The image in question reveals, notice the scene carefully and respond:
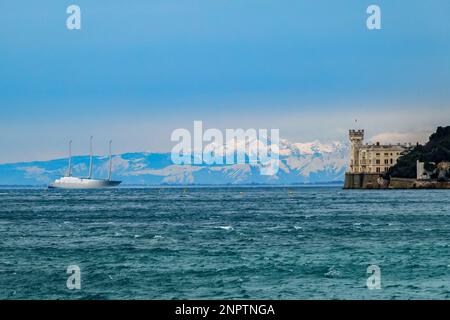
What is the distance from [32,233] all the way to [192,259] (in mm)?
28276

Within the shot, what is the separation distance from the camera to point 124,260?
51.1 meters

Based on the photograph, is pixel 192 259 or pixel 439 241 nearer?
pixel 192 259

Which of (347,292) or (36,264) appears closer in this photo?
(347,292)

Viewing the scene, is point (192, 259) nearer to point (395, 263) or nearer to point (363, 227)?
point (395, 263)

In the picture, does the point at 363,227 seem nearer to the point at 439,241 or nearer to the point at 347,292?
the point at 439,241

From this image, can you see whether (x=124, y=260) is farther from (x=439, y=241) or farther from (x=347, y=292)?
(x=439, y=241)

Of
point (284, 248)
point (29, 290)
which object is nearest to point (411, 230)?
point (284, 248)
